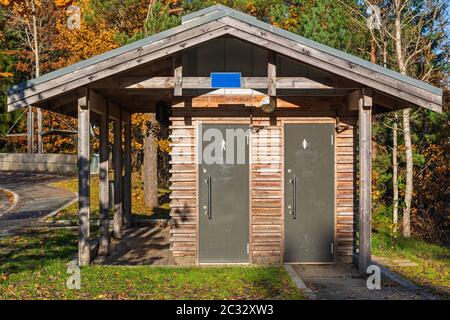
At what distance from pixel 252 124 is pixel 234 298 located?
3.78 meters

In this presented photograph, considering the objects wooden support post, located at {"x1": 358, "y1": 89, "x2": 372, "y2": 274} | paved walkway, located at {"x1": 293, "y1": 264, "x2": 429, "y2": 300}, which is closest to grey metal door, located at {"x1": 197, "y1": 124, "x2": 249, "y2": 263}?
paved walkway, located at {"x1": 293, "y1": 264, "x2": 429, "y2": 300}

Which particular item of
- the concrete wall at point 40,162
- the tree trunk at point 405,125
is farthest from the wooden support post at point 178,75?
the concrete wall at point 40,162

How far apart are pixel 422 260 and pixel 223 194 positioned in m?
4.95

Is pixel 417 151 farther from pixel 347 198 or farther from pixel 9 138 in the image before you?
pixel 9 138

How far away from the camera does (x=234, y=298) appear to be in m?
7.92

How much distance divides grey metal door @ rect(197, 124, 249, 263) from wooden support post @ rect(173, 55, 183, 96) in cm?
121

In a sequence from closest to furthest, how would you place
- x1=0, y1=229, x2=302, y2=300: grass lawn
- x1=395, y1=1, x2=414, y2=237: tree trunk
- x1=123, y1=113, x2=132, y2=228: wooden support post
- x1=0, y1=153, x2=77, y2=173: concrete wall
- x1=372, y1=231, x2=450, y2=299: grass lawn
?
x1=0, y1=229, x2=302, y2=300: grass lawn, x1=372, y1=231, x2=450, y2=299: grass lawn, x1=123, y1=113, x2=132, y2=228: wooden support post, x1=395, y1=1, x2=414, y2=237: tree trunk, x1=0, y1=153, x2=77, y2=173: concrete wall

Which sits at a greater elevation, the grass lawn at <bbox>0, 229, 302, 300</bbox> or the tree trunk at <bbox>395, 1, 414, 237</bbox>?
the tree trunk at <bbox>395, 1, 414, 237</bbox>

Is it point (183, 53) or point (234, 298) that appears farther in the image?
point (183, 53)

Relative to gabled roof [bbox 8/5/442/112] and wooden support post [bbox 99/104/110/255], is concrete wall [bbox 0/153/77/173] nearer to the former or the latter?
wooden support post [bbox 99/104/110/255]

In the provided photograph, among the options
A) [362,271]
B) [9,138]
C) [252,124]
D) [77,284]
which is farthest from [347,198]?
[9,138]

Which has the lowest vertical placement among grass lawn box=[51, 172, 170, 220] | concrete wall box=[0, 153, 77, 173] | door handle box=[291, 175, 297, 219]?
grass lawn box=[51, 172, 170, 220]

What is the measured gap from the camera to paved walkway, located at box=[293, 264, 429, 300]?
8.16m
